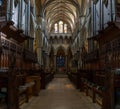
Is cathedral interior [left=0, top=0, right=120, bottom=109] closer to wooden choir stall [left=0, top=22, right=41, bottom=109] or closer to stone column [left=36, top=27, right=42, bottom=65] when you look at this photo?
wooden choir stall [left=0, top=22, right=41, bottom=109]

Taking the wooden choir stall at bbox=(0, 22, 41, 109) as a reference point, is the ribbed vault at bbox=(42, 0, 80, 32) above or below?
above

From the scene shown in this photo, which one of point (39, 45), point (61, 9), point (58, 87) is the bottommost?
point (58, 87)

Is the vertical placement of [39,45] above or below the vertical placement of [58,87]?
above

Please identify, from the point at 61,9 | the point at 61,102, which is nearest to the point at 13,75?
the point at 61,102

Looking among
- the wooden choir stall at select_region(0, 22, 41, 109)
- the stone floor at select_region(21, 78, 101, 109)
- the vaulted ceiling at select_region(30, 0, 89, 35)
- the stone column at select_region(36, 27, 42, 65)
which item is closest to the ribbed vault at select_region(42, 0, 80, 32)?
the vaulted ceiling at select_region(30, 0, 89, 35)

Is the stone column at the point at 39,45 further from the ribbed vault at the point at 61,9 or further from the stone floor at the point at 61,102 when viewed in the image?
the stone floor at the point at 61,102

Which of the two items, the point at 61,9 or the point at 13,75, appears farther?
the point at 61,9

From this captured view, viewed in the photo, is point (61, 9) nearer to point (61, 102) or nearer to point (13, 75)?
point (61, 102)

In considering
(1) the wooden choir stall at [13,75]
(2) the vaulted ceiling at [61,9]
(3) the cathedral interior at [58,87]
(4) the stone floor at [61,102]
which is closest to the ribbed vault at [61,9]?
(2) the vaulted ceiling at [61,9]

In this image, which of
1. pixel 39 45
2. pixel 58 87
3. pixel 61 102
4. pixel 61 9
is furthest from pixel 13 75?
pixel 61 9

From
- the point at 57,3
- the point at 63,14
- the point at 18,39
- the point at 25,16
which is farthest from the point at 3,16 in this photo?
the point at 63,14

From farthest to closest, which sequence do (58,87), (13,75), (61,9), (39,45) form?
1. (61,9)
2. (39,45)
3. (58,87)
4. (13,75)

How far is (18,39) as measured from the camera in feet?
53.9

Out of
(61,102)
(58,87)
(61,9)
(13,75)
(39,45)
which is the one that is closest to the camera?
(13,75)
